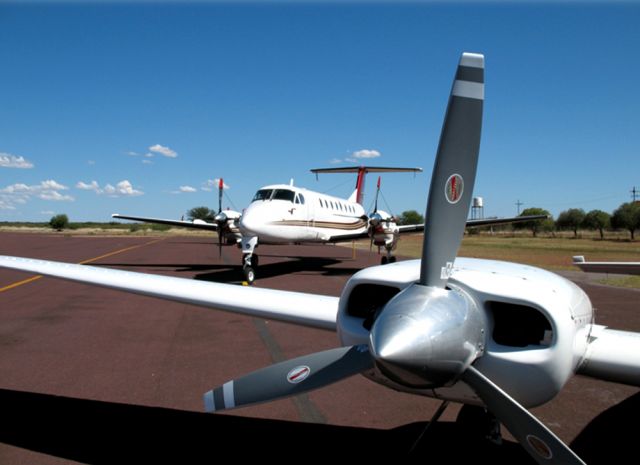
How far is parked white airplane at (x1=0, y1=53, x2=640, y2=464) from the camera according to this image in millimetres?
2645

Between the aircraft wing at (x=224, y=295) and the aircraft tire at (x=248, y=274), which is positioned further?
the aircraft tire at (x=248, y=274)

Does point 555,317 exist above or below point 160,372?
above

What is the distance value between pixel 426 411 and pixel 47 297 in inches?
438

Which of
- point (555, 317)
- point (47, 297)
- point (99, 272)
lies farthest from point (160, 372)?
point (47, 297)

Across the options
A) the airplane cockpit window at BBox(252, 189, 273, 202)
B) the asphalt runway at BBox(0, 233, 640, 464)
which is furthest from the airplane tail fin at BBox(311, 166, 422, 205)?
the asphalt runway at BBox(0, 233, 640, 464)

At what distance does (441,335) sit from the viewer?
266 cm

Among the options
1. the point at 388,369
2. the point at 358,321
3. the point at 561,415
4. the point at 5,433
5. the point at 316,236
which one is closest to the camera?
the point at 388,369

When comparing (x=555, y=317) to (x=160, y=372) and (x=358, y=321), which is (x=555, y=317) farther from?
(x=160, y=372)

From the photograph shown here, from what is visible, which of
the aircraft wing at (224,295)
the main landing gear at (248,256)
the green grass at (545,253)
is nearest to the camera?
the aircraft wing at (224,295)

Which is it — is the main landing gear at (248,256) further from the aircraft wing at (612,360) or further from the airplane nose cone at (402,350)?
the airplane nose cone at (402,350)

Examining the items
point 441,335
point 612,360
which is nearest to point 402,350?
point 441,335

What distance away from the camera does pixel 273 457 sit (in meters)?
3.96

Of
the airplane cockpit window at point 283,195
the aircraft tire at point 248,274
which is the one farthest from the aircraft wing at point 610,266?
the airplane cockpit window at point 283,195

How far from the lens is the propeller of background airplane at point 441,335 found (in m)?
2.59
